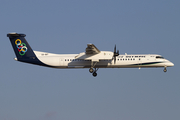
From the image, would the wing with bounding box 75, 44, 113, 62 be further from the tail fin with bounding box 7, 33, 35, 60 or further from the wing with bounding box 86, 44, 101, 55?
the tail fin with bounding box 7, 33, 35, 60

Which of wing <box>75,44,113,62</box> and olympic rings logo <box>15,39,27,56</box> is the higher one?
olympic rings logo <box>15,39,27,56</box>

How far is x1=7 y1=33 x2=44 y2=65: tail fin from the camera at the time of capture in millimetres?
39531

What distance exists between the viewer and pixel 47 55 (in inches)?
1571

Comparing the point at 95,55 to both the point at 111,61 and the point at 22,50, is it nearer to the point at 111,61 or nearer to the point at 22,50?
the point at 111,61

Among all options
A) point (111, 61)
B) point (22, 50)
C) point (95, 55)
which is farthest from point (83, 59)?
point (22, 50)

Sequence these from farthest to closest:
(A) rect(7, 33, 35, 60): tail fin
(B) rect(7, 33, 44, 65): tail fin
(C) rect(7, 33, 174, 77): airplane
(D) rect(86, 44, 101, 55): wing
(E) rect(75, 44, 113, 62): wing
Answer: (A) rect(7, 33, 35, 60): tail fin < (B) rect(7, 33, 44, 65): tail fin < (C) rect(7, 33, 174, 77): airplane < (E) rect(75, 44, 113, 62): wing < (D) rect(86, 44, 101, 55): wing

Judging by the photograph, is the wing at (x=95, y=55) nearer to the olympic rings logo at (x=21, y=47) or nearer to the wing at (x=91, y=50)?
the wing at (x=91, y=50)

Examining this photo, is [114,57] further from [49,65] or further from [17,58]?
[17,58]

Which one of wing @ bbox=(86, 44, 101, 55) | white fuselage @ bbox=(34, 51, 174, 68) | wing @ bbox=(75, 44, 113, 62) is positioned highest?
wing @ bbox=(86, 44, 101, 55)

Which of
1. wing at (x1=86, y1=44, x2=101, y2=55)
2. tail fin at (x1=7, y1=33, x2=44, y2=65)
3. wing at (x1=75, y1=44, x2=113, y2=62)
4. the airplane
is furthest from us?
tail fin at (x1=7, y1=33, x2=44, y2=65)

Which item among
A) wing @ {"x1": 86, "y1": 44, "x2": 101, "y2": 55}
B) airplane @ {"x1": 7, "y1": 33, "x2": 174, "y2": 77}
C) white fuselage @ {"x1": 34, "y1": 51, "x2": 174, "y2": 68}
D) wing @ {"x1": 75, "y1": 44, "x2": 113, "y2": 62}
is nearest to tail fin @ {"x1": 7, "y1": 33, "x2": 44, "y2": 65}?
airplane @ {"x1": 7, "y1": 33, "x2": 174, "y2": 77}

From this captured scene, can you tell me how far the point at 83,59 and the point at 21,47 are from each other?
851 cm

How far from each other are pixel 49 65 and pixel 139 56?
11496 millimetres

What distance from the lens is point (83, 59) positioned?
1484 inches
